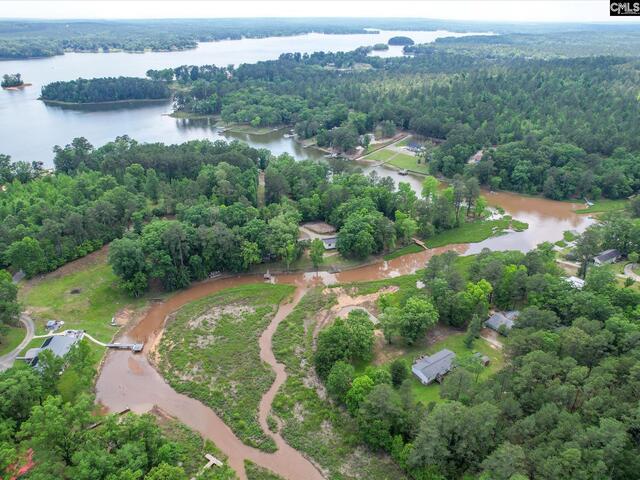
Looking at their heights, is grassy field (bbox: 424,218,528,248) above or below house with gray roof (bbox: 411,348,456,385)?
above

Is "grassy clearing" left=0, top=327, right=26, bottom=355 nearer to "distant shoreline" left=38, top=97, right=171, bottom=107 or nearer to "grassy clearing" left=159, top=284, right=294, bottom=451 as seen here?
"grassy clearing" left=159, top=284, right=294, bottom=451

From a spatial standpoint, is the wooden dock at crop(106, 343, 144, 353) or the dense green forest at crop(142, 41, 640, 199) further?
the dense green forest at crop(142, 41, 640, 199)

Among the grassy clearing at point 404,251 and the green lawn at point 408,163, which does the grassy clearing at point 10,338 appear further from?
the green lawn at point 408,163

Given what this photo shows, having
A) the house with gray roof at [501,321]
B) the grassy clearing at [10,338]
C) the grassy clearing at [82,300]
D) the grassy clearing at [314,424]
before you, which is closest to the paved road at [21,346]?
the grassy clearing at [10,338]

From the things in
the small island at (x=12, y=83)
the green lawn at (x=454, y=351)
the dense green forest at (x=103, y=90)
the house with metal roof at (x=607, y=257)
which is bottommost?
the green lawn at (x=454, y=351)

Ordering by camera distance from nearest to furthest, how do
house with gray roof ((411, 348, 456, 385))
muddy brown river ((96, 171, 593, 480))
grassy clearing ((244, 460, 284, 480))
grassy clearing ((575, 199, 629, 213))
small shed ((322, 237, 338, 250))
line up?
1. grassy clearing ((244, 460, 284, 480))
2. muddy brown river ((96, 171, 593, 480))
3. house with gray roof ((411, 348, 456, 385))
4. small shed ((322, 237, 338, 250))
5. grassy clearing ((575, 199, 629, 213))

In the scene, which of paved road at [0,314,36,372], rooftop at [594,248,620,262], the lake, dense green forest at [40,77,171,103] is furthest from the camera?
dense green forest at [40,77,171,103]

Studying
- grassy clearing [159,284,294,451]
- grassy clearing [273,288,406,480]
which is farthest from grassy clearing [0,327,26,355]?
grassy clearing [273,288,406,480]
